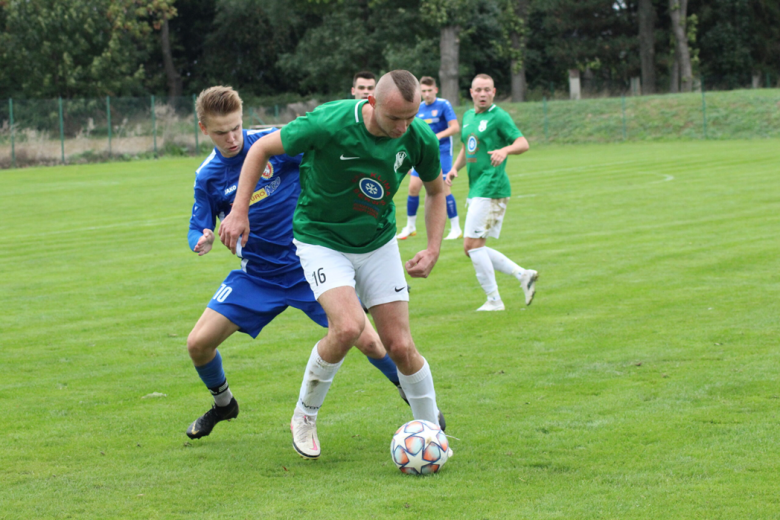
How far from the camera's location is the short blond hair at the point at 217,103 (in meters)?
4.73

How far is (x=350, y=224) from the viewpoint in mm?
4574

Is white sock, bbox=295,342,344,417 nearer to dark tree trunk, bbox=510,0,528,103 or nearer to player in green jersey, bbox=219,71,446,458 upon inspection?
player in green jersey, bbox=219,71,446,458

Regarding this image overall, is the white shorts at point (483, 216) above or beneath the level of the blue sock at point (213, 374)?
above

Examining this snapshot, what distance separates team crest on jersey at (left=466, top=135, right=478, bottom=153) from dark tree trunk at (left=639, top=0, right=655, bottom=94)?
44.6 metres

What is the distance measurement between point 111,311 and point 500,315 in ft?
12.6

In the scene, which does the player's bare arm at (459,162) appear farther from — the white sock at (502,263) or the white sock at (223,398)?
the white sock at (223,398)

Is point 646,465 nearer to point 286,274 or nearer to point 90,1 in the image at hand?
point 286,274

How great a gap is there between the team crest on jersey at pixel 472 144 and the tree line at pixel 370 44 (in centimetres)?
3539

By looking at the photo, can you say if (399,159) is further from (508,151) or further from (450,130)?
(450,130)

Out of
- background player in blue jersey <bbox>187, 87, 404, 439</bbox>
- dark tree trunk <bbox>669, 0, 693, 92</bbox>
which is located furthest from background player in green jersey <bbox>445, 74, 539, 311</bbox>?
dark tree trunk <bbox>669, 0, 693, 92</bbox>

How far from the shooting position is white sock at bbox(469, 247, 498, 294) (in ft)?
27.8

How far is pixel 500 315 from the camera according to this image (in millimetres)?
8289

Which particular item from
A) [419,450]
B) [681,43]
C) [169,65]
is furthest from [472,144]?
[169,65]

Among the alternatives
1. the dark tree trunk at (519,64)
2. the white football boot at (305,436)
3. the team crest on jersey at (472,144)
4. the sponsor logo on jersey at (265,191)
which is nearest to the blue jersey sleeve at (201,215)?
the sponsor logo on jersey at (265,191)
